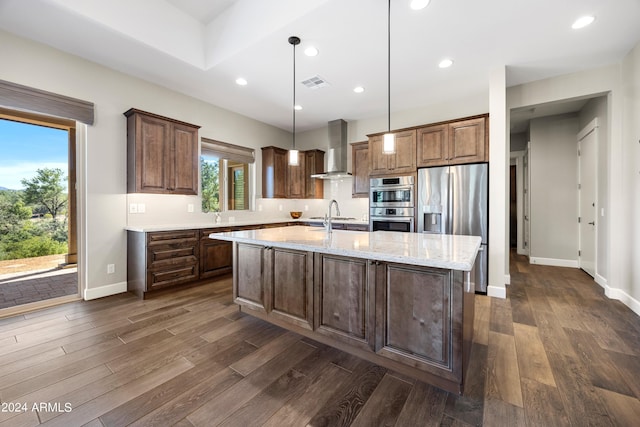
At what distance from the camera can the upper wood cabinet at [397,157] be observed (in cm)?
426

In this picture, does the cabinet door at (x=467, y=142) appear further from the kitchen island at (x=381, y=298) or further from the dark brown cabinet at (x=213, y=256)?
the dark brown cabinet at (x=213, y=256)

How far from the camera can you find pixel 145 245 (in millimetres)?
3402

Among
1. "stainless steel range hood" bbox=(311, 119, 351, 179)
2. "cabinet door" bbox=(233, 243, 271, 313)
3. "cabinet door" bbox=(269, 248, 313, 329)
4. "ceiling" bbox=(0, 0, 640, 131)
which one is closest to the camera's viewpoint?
"cabinet door" bbox=(269, 248, 313, 329)

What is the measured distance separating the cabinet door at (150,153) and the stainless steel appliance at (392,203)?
3.21 metres

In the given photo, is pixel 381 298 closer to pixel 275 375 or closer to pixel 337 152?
pixel 275 375

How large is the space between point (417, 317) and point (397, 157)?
10.3 ft

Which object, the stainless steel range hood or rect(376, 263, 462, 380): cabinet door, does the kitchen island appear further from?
the stainless steel range hood

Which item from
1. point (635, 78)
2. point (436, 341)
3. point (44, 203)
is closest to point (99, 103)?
point (44, 203)

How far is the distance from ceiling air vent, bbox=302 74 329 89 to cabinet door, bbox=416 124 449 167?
163 centimetres

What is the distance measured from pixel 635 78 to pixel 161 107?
6.02m

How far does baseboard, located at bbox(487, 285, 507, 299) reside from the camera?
11.4ft

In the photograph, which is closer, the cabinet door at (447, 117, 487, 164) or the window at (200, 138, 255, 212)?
the cabinet door at (447, 117, 487, 164)

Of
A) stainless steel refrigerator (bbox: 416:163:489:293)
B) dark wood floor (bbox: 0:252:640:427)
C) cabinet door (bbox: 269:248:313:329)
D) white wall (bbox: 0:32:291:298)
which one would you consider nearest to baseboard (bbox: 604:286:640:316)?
dark wood floor (bbox: 0:252:640:427)

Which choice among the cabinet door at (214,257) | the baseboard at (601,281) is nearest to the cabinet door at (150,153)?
the cabinet door at (214,257)
